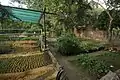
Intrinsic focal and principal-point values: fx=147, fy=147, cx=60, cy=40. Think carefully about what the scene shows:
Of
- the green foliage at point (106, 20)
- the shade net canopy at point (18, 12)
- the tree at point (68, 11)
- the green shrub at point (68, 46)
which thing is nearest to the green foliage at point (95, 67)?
the green shrub at point (68, 46)

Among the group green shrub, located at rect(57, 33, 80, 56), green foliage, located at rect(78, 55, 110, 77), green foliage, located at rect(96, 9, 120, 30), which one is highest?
green foliage, located at rect(96, 9, 120, 30)

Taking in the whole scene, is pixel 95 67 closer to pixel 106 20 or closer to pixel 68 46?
pixel 68 46

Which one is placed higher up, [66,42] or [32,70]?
[66,42]

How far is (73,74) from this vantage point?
5.38 meters

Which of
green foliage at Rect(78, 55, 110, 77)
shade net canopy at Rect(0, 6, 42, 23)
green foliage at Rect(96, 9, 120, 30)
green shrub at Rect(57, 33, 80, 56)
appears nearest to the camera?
green foliage at Rect(78, 55, 110, 77)

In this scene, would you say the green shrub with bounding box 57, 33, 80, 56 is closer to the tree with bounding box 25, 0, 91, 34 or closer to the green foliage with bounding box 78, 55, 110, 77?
the green foliage with bounding box 78, 55, 110, 77

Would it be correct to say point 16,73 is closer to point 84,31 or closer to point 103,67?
point 103,67

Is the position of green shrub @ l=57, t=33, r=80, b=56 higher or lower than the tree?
lower

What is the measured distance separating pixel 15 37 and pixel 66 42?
291 inches

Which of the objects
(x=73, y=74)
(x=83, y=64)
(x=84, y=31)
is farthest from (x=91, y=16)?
(x=73, y=74)

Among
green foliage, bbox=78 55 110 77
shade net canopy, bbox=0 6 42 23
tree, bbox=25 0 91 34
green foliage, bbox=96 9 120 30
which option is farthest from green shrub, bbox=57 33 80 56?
green foliage, bbox=96 9 120 30

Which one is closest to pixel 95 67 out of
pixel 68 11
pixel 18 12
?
pixel 18 12

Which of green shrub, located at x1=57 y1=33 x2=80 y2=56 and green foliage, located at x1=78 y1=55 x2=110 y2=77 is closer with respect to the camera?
green foliage, located at x1=78 y1=55 x2=110 y2=77

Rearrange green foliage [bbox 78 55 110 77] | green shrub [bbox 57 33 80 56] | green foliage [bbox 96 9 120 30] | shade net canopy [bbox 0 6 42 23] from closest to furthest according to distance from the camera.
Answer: green foliage [bbox 78 55 110 77] < shade net canopy [bbox 0 6 42 23] < green shrub [bbox 57 33 80 56] < green foliage [bbox 96 9 120 30]
